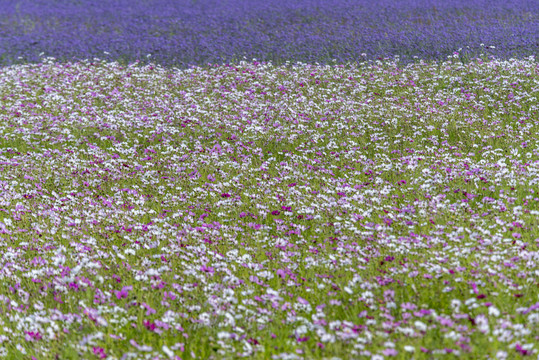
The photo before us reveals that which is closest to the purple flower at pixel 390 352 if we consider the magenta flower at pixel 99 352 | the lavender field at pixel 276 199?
the lavender field at pixel 276 199

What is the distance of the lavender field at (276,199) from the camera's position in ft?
14.2

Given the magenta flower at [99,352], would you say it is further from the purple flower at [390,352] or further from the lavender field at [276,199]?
the purple flower at [390,352]

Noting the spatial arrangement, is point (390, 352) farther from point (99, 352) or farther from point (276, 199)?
point (276, 199)

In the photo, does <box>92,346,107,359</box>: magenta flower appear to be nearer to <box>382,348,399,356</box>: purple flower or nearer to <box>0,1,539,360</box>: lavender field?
<box>0,1,539,360</box>: lavender field

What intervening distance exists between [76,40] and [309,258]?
646 inches

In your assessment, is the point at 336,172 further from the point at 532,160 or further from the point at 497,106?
the point at 497,106

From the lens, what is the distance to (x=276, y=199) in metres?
7.49

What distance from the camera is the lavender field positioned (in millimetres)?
4316

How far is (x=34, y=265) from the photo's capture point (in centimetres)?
563

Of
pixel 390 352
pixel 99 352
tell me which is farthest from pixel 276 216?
pixel 390 352

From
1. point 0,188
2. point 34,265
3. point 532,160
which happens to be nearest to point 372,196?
point 532,160

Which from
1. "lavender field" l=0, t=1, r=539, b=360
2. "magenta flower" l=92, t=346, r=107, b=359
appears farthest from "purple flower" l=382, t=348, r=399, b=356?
"magenta flower" l=92, t=346, r=107, b=359

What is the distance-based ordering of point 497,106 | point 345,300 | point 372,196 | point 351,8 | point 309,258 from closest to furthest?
1. point 345,300
2. point 309,258
3. point 372,196
4. point 497,106
5. point 351,8

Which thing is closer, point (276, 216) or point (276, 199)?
point (276, 216)
